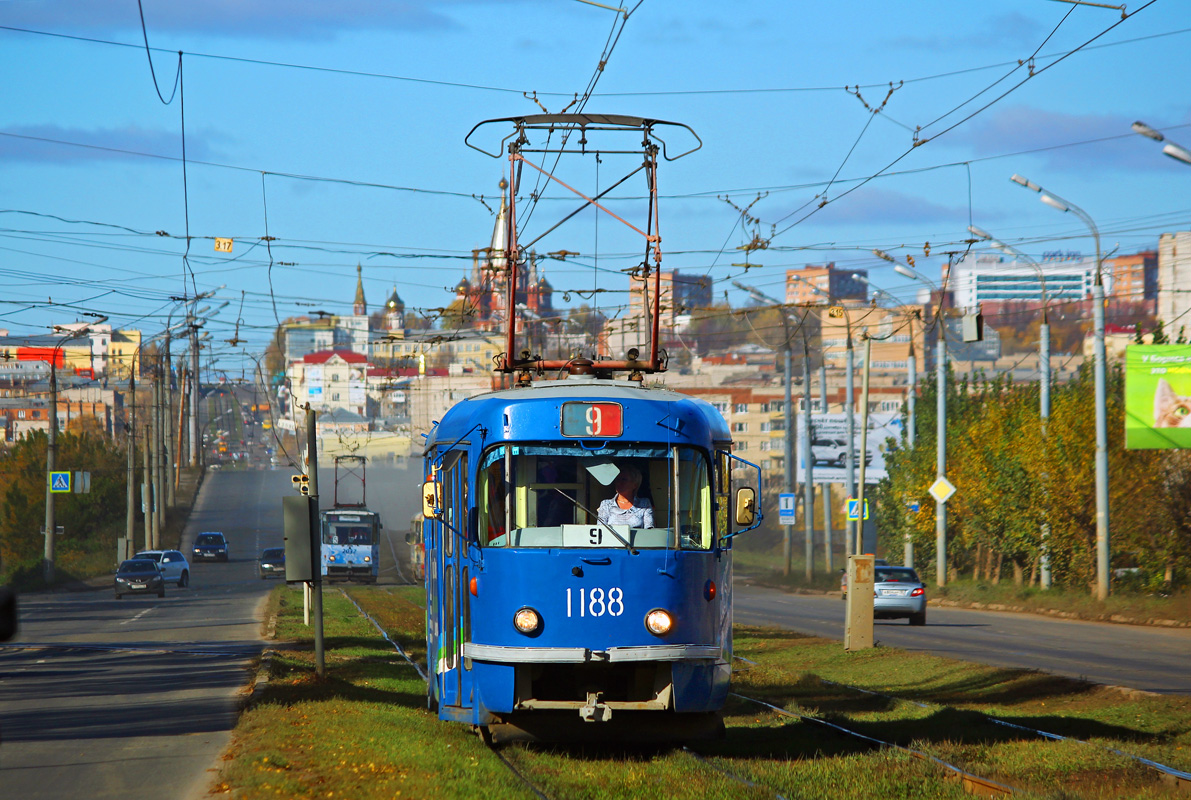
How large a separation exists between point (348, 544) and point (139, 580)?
11136mm

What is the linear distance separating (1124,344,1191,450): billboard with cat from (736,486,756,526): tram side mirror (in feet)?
71.6


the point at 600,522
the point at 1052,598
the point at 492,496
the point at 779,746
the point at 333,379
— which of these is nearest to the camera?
the point at 600,522

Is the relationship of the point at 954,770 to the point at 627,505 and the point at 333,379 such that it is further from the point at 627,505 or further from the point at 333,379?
the point at 333,379

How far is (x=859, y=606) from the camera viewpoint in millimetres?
20469

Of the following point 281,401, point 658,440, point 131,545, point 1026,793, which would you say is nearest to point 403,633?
point 658,440

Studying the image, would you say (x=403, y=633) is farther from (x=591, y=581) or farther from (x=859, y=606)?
(x=591, y=581)

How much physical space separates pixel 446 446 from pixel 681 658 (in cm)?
307

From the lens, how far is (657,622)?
10.1 m

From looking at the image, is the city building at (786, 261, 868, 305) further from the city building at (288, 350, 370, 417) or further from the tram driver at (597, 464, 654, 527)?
the city building at (288, 350, 370, 417)

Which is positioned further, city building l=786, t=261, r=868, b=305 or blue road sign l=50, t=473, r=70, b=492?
blue road sign l=50, t=473, r=70, b=492

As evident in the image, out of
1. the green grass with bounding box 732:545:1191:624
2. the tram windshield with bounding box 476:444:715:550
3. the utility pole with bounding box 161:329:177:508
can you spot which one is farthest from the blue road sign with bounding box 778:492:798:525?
the tram windshield with bounding box 476:444:715:550

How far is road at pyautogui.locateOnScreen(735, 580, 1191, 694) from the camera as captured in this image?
62.0ft

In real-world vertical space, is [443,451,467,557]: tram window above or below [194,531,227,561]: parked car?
above

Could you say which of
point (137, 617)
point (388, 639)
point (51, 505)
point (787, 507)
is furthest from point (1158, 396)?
point (51, 505)
